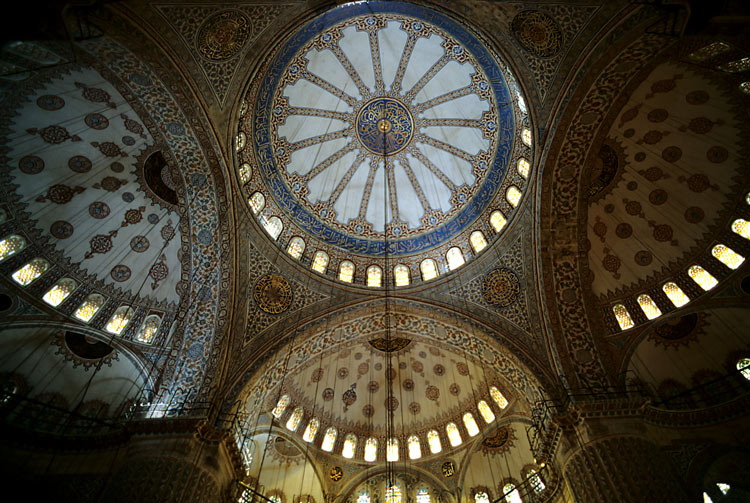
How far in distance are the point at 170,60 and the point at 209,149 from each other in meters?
1.74

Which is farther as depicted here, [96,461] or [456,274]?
[456,274]

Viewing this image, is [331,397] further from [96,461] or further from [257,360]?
[96,461]

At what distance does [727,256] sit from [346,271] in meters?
8.63

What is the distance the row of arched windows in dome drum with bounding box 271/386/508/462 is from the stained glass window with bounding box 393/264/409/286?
3.93m

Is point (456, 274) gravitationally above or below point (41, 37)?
above

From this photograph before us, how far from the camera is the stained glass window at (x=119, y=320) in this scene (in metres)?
8.88

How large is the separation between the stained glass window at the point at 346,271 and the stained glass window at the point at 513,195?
14.9 ft

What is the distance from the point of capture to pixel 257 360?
8641mm

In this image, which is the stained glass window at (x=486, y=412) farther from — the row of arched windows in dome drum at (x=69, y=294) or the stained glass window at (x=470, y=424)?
the row of arched windows in dome drum at (x=69, y=294)

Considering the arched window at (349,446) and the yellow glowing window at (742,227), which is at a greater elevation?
the yellow glowing window at (742,227)

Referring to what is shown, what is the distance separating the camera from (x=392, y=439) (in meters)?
11.0

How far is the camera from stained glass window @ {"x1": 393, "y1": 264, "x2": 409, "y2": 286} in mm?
10555

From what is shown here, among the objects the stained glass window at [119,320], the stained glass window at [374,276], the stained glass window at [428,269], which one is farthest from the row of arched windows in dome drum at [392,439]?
the stained glass window at [119,320]

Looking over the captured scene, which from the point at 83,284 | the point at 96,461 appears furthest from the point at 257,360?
the point at 83,284
